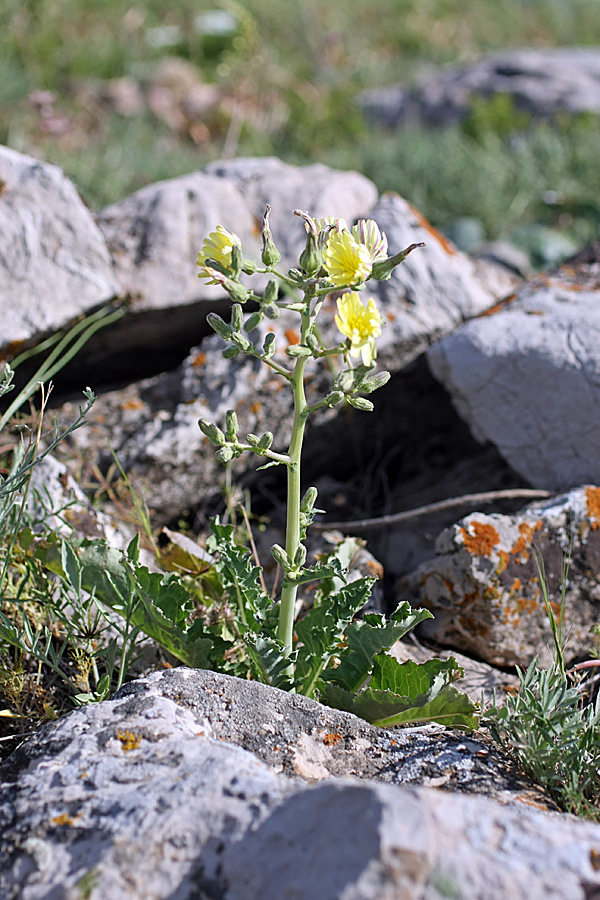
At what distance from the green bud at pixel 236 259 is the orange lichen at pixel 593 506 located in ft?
5.54

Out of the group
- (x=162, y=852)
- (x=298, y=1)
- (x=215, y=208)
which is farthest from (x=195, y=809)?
(x=298, y=1)

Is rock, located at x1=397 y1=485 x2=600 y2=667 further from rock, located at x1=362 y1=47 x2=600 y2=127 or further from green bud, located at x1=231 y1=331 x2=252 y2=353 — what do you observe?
rock, located at x1=362 y1=47 x2=600 y2=127

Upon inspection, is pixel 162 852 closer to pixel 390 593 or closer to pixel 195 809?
pixel 195 809

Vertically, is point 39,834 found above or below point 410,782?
above

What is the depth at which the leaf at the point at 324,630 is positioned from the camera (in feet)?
6.90

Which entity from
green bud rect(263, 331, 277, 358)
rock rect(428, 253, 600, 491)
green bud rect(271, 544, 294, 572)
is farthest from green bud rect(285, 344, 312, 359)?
rock rect(428, 253, 600, 491)

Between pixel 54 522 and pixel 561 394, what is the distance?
2.12 m

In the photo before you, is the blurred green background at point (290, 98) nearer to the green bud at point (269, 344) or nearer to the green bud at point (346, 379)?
the green bud at point (269, 344)

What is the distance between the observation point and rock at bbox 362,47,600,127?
8000 mm

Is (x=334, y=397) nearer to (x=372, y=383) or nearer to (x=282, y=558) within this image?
(x=372, y=383)

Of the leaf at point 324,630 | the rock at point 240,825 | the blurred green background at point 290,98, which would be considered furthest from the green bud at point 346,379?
the blurred green background at point 290,98

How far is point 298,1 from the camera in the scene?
1160 centimetres

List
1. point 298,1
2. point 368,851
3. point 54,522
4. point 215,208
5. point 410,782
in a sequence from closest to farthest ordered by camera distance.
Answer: point 368,851 → point 410,782 → point 54,522 → point 215,208 → point 298,1

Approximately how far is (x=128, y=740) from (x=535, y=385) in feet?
7.27
